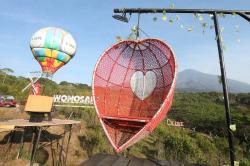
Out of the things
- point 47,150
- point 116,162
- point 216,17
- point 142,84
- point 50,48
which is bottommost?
point 47,150

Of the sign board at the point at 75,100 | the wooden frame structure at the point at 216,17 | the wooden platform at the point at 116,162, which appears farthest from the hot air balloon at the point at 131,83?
the sign board at the point at 75,100

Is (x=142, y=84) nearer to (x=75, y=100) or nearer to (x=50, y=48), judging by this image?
(x=50, y=48)

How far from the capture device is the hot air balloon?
8.41 m

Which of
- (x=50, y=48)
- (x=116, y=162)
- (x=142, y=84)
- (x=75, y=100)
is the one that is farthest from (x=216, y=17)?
(x=75, y=100)

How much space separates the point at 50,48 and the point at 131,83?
8.23m

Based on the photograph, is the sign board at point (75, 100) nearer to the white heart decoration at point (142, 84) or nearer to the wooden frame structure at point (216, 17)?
the white heart decoration at point (142, 84)

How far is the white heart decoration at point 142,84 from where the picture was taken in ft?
32.5

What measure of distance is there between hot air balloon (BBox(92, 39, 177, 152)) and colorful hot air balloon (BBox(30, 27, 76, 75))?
26.0 feet

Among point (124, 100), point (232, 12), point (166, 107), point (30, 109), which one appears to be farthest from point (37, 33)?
point (232, 12)

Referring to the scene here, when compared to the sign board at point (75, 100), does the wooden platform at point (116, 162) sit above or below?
below

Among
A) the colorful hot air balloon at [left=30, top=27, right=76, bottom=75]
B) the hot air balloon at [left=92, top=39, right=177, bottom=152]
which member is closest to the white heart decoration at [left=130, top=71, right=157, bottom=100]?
the hot air balloon at [left=92, top=39, right=177, bottom=152]

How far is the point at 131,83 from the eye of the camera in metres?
9.97

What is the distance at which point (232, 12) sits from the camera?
4.64 metres

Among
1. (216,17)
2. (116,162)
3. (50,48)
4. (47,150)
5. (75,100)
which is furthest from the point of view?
(75,100)
